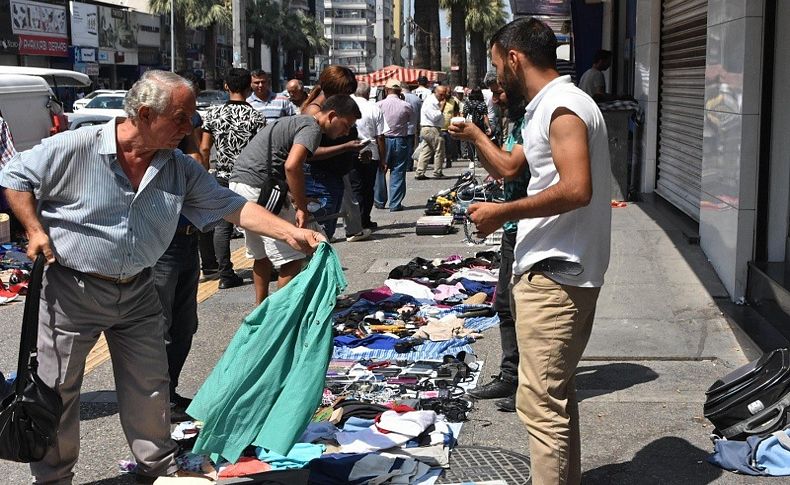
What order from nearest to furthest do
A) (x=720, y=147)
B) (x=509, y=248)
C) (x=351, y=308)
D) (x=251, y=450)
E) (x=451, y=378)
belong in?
(x=251, y=450) < (x=509, y=248) < (x=451, y=378) < (x=720, y=147) < (x=351, y=308)

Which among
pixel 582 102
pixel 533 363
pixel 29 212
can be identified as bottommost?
pixel 533 363

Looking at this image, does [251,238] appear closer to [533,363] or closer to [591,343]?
[591,343]

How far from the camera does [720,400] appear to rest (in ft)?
17.0

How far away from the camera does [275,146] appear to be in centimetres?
704

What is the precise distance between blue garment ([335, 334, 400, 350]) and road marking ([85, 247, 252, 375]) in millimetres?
1639

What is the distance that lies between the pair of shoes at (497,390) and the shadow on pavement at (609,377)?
1.33ft

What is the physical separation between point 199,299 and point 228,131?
1.58 m

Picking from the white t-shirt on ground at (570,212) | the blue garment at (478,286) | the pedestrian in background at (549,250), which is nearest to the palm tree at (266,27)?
the blue garment at (478,286)

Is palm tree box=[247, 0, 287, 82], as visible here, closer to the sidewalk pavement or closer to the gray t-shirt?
the sidewalk pavement

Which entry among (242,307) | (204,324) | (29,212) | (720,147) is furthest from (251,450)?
Answer: (720,147)

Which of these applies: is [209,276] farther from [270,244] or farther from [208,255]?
[270,244]

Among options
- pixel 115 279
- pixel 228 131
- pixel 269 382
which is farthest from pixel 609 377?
pixel 228 131

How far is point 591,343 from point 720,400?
66.4 inches

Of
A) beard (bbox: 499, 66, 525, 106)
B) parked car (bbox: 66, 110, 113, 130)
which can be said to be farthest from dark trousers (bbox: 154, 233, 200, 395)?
parked car (bbox: 66, 110, 113, 130)
